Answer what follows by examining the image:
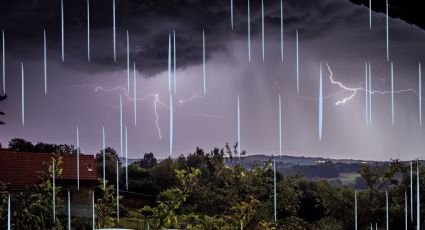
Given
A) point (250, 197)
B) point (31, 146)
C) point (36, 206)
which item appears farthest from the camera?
point (31, 146)

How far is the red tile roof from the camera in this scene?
110 feet

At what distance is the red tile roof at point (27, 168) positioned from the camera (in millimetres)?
33531

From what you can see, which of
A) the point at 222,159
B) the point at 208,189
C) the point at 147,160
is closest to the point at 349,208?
the point at 222,159

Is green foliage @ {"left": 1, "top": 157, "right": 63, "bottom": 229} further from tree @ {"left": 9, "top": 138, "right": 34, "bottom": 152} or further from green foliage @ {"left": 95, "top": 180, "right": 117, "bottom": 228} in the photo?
tree @ {"left": 9, "top": 138, "right": 34, "bottom": 152}

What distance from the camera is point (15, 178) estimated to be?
3369 cm

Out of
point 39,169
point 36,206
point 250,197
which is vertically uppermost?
point 36,206

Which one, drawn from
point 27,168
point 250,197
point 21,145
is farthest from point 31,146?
point 250,197

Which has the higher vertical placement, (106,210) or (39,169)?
(106,210)

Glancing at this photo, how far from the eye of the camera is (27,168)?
35.0 m

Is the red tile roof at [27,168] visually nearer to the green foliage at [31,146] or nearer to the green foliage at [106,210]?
the green foliage at [31,146]

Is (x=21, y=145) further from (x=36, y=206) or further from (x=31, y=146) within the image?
(x=36, y=206)

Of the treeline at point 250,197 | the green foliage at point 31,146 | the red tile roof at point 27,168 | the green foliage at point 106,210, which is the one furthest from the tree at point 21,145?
the green foliage at point 106,210

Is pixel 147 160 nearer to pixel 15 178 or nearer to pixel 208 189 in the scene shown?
pixel 15 178

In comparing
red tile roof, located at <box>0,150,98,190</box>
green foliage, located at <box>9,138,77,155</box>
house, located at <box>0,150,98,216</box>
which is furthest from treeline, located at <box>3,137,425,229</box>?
green foliage, located at <box>9,138,77,155</box>
